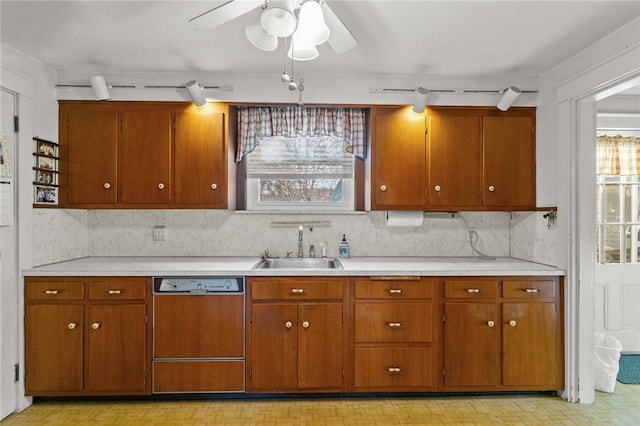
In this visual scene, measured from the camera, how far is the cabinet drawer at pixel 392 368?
9.28 feet

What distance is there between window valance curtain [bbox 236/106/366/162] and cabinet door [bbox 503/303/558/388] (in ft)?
5.39

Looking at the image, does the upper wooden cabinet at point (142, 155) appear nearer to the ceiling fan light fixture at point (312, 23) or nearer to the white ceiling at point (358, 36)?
the white ceiling at point (358, 36)

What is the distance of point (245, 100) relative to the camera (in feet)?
10.3

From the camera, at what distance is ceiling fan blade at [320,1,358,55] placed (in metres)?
1.83

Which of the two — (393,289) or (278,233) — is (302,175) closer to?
(278,233)

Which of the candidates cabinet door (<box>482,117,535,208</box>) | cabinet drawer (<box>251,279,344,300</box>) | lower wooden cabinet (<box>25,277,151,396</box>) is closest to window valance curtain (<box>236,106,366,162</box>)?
cabinet door (<box>482,117,535,208</box>)

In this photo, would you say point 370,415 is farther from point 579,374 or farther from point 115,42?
point 115,42

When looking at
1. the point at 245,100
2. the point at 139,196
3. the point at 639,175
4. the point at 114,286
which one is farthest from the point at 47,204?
the point at 639,175

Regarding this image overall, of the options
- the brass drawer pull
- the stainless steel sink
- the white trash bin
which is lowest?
the white trash bin

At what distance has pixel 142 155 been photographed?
3123 mm

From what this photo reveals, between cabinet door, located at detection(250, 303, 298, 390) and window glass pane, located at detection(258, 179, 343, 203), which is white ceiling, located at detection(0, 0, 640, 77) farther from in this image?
cabinet door, located at detection(250, 303, 298, 390)

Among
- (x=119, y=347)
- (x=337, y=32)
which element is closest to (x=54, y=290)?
(x=119, y=347)

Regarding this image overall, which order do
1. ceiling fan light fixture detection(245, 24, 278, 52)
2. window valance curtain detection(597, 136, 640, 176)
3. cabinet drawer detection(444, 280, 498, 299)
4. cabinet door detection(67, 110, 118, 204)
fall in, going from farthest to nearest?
window valance curtain detection(597, 136, 640, 176)
cabinet door detection(67, 110, 118, 204)
cabinet drawer detection(444, 280, 498, 299)
ceiling fan light fixture detection(245, 24, 278, 52)

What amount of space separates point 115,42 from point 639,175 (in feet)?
14.7
